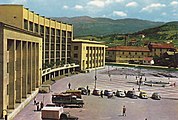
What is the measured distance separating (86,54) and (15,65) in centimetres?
6751

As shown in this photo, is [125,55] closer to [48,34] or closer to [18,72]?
[48,34]

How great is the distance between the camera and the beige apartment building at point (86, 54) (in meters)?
108

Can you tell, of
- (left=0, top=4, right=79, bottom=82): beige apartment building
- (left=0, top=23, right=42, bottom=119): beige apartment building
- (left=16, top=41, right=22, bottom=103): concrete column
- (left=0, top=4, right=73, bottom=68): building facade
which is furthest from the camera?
(left=0, top=4, right=79, bottom=82): beige apartment building

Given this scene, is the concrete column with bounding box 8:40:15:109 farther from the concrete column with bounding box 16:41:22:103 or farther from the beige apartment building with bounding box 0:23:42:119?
the concrete column with bounding box 16:41:22:103

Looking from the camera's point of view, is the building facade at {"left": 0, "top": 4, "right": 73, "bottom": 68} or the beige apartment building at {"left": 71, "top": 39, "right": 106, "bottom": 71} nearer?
the building facade at {"left": 0, "top": 4, "right": 73, "bottom": 68}

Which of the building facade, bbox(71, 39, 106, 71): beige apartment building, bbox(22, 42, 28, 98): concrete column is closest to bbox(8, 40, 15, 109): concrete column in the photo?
bbox(22, 42, 28, 98): concrete column

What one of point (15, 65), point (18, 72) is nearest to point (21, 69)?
point (18, 72)

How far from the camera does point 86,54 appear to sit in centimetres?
11169

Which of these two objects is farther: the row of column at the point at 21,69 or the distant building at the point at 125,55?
the distant building at the point at 125,55

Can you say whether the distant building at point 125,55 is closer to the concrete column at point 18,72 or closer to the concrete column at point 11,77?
the concrete column at point 18,72

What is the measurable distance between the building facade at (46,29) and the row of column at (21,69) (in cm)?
805

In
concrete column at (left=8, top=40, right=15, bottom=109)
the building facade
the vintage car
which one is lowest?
the vintage car

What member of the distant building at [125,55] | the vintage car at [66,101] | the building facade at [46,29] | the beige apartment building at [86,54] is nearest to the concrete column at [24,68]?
the vintage car at [66,101]

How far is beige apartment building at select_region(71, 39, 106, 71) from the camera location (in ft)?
353
